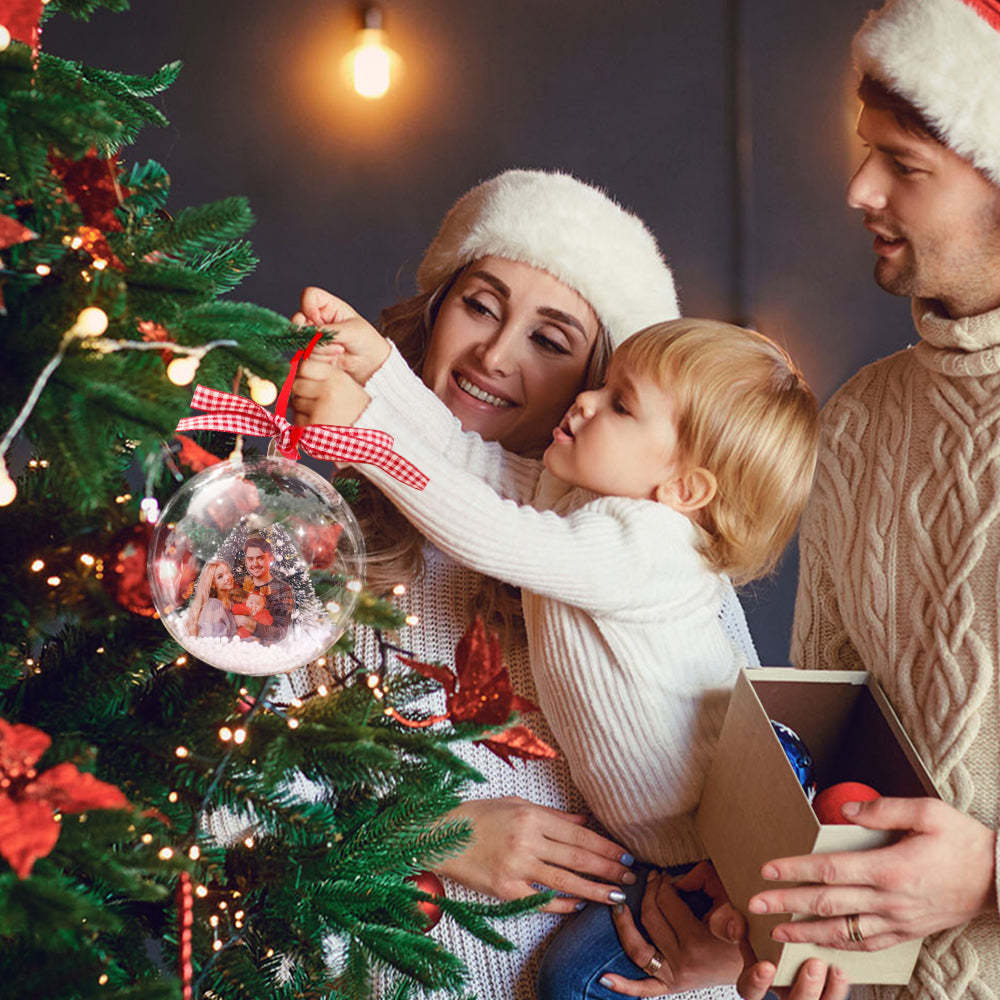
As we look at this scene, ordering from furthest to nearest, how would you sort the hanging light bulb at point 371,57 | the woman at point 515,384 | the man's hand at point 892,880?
1. the hanging light bulb at point 371,57
2. the woman at point 515,384
3. the man's hand at point 892,880

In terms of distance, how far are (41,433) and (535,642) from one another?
→ 771 millimetres

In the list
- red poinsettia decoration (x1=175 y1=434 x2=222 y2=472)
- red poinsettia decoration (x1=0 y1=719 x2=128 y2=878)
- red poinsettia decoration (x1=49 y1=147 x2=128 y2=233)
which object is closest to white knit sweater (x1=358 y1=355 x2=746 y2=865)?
red poinsettia decoration (x1=175 y1=434 x2=222 y2=472)

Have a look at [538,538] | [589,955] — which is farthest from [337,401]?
[589,955]

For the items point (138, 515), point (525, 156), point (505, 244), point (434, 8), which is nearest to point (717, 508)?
point (505, 244)

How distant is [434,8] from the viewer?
10.0 ft

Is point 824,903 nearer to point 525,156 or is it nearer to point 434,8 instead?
point 525,156

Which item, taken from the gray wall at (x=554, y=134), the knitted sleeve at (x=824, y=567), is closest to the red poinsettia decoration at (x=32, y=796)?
the knitted sleeve at (x=824, y=567)

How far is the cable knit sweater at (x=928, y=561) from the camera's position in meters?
1.21

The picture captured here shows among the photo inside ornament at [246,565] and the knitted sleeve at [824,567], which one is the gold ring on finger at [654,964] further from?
the photo inside ornament at [246,565]

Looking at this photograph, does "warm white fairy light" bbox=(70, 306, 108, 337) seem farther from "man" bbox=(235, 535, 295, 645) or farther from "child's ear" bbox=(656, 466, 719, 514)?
"child's ear" bbox=(656, 466, 719, 514)

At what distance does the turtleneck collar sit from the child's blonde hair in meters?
0.17

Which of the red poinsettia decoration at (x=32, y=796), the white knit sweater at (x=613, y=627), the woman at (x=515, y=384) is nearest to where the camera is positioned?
the red poinsettia decoration at (x=32, y=796)

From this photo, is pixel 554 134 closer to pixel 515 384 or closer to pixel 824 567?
pixel 515 384

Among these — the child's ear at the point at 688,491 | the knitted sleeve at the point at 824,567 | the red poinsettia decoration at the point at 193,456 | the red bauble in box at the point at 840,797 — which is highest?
the red poinsettia decoration at the point at 193,456
